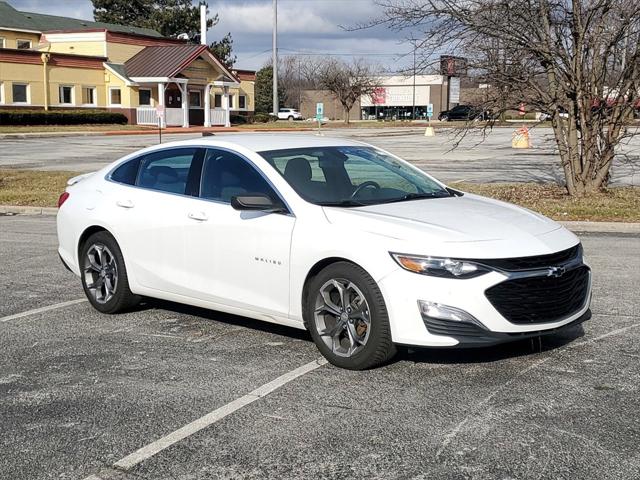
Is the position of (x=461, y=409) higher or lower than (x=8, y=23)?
lower

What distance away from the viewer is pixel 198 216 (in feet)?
20.7

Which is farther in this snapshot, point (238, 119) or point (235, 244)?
point (238, 119)

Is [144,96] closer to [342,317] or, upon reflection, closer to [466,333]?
[342,317]

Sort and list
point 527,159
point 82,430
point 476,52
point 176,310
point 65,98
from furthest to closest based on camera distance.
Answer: point 65,98, point 527,159, point 476,52, point 176,310, point 82,430

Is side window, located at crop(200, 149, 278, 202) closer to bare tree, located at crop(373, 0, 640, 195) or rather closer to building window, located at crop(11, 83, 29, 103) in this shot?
bare tree, located at crop(373, 0, 640, 195)

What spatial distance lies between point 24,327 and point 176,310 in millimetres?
1287

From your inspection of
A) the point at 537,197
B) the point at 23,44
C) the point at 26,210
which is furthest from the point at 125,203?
the point at 23,44

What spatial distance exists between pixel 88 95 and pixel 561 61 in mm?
47059

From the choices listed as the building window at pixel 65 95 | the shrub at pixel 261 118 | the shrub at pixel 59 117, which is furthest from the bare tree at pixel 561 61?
the shrub at pixel 261 118

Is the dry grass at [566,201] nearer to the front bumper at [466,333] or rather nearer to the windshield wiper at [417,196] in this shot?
the windshield wiper at [417,196]

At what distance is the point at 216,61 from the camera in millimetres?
58406

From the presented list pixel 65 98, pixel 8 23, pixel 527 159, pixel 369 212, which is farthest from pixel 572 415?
pixel 8 23

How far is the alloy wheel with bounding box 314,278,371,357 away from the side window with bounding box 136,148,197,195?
1679 mm

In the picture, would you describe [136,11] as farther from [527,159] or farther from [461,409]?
[461,409]
